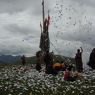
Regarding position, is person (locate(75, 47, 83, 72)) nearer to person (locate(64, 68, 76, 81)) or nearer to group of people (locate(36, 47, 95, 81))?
group of people (locate(36, 47, 95, 81))

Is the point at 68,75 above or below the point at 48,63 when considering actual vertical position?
below

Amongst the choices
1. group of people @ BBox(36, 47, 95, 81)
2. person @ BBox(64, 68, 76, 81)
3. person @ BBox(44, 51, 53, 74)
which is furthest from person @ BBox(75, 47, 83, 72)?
person @ BBox(64, 68, 76, 81)

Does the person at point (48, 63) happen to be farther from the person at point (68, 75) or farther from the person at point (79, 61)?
the person at point (79, 61)

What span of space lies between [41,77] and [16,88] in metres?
7.81

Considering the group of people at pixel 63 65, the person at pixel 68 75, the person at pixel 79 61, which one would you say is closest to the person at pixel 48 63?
the group of people at pixel 63 65

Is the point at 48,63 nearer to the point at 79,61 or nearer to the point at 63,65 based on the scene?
the point at 63,65

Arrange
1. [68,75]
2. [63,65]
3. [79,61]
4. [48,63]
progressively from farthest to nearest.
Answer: [79,61], [48,63], [63,65], [68,75]

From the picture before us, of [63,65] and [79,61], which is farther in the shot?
[79,61]

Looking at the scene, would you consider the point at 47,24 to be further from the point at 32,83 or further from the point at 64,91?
the point at 64,91

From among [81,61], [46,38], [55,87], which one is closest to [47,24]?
[46,38]

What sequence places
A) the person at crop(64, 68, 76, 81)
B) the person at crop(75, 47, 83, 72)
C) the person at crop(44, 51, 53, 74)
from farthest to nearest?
the person at crop(75, 47, 83, 72) < the person at crop(44, 51, 53, 74) < the person at crop(64, 68, 76, 81)

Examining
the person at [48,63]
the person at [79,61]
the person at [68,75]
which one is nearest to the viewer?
the person at [68,75]

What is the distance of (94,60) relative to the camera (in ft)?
110

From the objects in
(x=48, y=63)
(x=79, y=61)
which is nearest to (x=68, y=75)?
(x=48, y=63)
